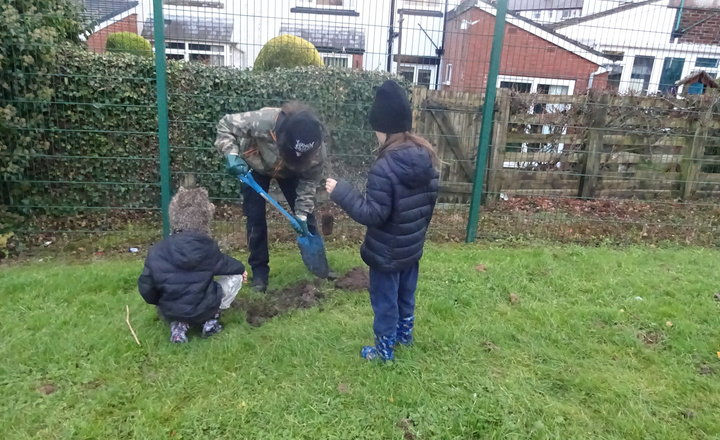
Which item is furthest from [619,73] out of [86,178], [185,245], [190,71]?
[86,178]

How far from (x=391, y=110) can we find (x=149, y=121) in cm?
362

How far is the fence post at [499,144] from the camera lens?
234 inches

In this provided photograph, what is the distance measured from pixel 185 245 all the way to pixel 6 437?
121cm

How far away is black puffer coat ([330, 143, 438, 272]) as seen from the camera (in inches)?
99.0

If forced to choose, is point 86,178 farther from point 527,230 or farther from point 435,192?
point 527,230

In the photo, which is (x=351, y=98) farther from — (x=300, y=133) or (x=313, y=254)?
(x=300, y=133)

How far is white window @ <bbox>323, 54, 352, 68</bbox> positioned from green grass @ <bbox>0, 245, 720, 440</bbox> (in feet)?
7.90

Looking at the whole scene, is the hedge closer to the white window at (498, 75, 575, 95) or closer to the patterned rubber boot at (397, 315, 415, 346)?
the white window at (498, 75, 575, 95)

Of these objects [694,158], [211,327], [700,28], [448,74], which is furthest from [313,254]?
[700,28]

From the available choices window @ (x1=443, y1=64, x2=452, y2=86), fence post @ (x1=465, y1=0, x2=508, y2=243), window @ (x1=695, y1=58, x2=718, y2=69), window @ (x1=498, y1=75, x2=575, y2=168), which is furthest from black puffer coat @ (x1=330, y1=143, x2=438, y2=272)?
window @ (x1=695, y1=58, x2=718, y2=69)

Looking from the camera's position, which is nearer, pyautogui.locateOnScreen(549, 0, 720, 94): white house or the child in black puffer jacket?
the child in black puffer jacket

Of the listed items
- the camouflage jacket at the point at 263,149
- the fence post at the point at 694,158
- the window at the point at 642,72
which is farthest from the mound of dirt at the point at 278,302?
the fence post at the point at 694,158

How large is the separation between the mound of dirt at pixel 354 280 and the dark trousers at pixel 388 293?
1.06 m

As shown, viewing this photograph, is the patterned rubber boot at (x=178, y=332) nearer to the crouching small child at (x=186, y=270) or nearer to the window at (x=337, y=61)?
the crouching small child at (x=186, y=270)
